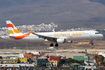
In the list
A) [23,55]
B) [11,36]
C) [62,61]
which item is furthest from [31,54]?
[11,36]

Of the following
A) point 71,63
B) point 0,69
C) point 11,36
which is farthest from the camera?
point 71,63

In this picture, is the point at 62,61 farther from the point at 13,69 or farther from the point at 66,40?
the point at 66,40

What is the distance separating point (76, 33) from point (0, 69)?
52851mm

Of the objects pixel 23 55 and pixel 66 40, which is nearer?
pixel 66 40

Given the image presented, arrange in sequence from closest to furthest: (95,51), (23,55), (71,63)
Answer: (71,63) < (23,55) < (95,51)

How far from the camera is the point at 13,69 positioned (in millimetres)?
119938

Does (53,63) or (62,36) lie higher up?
(62,36)

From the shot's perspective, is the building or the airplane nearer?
the airplane

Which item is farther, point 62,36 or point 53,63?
point 53,63

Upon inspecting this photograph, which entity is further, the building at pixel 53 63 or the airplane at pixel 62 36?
the building at pixel 53 63

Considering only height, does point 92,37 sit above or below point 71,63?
above

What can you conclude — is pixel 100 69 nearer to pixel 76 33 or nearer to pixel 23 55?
pixel 23 55

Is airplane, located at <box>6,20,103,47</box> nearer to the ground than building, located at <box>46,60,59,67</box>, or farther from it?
farther from it

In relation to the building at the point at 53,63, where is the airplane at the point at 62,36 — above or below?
above
